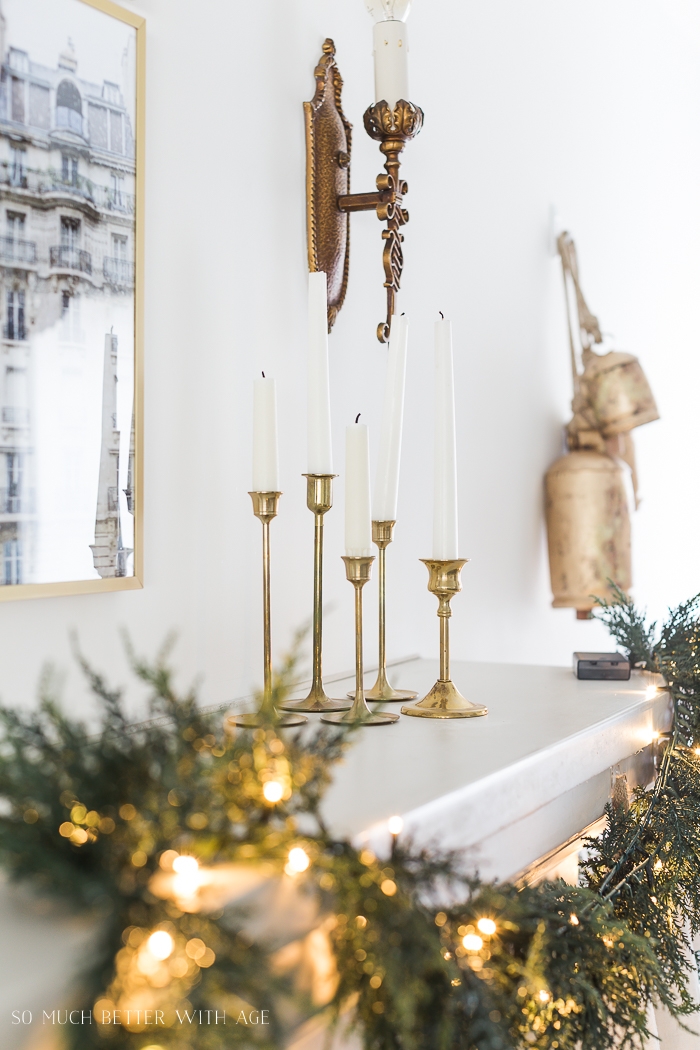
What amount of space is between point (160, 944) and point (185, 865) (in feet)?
0.13

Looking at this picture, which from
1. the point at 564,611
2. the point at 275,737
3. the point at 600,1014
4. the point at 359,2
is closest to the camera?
the point at 275,737

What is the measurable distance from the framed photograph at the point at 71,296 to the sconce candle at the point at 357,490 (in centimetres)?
16

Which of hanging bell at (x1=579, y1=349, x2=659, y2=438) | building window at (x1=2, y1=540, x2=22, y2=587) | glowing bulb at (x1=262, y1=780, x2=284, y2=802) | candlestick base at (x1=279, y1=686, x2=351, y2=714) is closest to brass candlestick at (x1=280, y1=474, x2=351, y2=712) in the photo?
candlestick base at (x1=279, y1=686, x2=351, y2=714)

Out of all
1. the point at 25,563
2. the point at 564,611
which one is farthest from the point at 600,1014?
the point at 564,611

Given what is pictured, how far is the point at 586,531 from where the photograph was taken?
1.53 m

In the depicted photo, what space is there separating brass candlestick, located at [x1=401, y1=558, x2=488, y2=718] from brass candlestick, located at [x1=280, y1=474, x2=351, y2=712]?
0.07 meters

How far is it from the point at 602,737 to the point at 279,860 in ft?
1.37

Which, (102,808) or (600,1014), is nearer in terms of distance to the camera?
(102,808)

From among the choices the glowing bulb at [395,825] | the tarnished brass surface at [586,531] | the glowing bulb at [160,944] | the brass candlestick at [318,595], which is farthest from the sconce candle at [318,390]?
the tarnished brass surface at [586,531]

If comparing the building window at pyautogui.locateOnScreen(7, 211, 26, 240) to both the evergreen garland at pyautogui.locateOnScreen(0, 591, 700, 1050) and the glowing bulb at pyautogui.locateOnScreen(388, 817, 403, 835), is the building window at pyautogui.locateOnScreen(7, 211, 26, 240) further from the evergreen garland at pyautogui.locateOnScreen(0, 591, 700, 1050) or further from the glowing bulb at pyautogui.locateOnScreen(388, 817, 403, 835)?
the glowing bulb at pyautogui.locateOnScreen(388, 817, 403, 835)

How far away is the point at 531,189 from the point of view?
154 centimetres

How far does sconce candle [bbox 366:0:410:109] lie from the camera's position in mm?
954

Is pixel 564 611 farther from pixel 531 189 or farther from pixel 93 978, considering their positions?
pixel 93 978

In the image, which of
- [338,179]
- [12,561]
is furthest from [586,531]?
[12,561]
